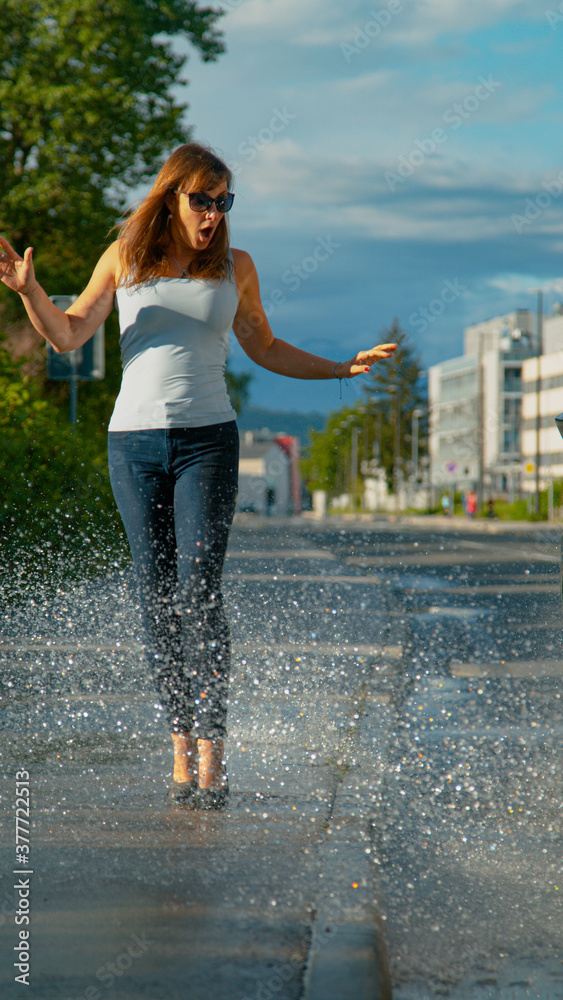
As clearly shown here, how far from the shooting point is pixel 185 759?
4062mm

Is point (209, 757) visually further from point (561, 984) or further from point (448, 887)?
point (561, 984)

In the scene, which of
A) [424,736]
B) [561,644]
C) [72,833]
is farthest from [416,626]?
[72,833]

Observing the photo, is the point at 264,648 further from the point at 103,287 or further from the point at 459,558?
the point at 459,558

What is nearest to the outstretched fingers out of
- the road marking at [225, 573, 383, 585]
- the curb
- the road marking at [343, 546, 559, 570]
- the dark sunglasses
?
the dark sunglasses

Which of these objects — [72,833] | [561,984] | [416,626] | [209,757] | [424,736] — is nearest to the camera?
[561,984]

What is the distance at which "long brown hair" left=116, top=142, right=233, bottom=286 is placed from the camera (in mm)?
4184

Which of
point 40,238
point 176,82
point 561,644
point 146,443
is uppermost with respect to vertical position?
point 176,82

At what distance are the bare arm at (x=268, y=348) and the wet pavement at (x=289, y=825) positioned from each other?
1508 millimetres

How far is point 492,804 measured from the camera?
418 centimetres

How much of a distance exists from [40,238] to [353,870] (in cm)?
2772

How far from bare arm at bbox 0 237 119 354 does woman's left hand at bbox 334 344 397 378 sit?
2.88 feet

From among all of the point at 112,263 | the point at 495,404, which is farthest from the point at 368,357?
the point at 495,404

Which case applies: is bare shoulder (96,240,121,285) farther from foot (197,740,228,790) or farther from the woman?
foot (197,740,228,790)

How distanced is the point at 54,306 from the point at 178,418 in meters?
0.60
